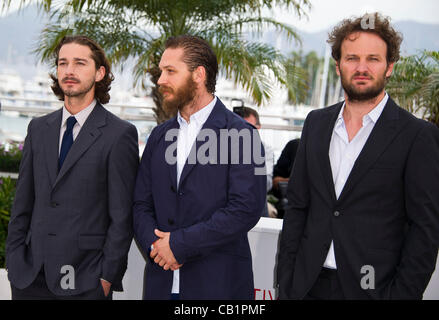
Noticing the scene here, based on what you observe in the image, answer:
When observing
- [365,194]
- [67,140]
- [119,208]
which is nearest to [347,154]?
[365,194]

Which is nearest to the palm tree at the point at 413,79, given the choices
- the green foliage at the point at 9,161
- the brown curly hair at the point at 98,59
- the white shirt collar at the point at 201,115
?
the white shirt collar at the point at 201,115

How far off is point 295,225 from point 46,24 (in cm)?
630

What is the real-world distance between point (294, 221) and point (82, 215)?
1.03 meters

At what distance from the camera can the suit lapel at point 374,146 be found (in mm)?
1848

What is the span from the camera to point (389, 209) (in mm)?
1823

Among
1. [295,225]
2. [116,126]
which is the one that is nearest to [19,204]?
[116,126]

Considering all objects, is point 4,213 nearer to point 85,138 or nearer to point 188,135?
point 85,138

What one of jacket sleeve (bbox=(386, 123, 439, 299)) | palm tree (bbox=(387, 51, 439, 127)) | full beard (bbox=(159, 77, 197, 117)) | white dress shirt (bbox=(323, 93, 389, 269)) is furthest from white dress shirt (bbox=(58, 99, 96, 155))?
palm tree (bbox=(387, 51, 439, 127))

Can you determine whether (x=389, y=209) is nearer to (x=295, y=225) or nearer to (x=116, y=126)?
(x=295, y=225)

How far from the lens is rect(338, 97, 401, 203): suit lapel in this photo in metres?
1.85

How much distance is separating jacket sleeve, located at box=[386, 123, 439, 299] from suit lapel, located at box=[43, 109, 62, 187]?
165cm

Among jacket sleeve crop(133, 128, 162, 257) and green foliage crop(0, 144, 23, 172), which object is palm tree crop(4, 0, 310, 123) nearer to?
green foliage crop(0, 144, 23, 172)

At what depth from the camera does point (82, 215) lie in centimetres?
220

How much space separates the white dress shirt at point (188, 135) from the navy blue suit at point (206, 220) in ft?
0.13
